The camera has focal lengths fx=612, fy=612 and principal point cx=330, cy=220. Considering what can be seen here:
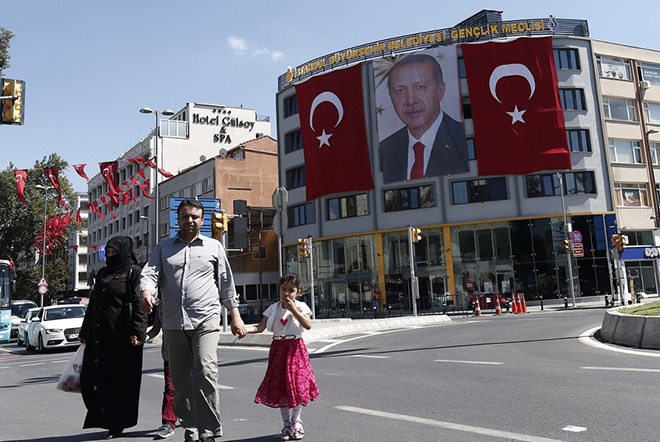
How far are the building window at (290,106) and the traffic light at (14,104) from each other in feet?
115

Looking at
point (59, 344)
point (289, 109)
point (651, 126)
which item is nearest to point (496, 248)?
point (651, 126)

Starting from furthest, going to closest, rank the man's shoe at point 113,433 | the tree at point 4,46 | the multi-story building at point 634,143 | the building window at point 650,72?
the building window at point 650,72 < the multi-story building at point 634,143 < the tree at point 4,46 < the man's shoe at point 113,433

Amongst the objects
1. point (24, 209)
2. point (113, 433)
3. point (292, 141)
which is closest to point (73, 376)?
point (113, 433)

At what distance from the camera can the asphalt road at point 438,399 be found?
544 centimetres

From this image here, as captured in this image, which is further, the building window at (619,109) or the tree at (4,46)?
the building window at (619,109)

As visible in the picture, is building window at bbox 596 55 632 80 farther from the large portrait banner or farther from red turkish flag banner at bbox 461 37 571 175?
the large portrait banner

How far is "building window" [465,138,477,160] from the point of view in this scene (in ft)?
134

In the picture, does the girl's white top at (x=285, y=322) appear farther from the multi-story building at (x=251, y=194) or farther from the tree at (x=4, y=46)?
the multi-story building at (x=251, y=194)

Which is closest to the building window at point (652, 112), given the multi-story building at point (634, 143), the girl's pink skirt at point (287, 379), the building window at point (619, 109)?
the multi-story building at point (634, 143)

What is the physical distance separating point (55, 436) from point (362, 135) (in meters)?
39.1

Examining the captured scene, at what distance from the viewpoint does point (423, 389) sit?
7.94 metres

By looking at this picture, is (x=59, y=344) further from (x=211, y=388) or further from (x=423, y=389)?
(x=211, y=388)

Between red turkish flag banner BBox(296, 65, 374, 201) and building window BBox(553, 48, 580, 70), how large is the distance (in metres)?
13.6

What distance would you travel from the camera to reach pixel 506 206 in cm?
3997
